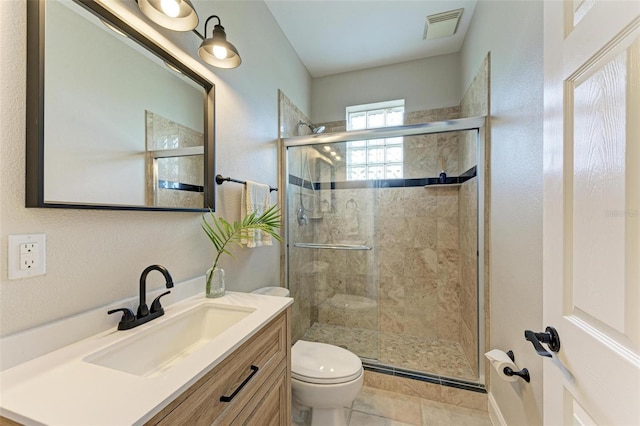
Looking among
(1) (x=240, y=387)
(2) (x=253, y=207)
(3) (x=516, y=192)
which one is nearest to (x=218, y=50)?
(2) (x=253, y=207)

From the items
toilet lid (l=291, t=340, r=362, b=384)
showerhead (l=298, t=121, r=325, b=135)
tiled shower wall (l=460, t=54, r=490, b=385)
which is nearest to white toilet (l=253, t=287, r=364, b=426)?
toilet lid (l=291, t=340, r=362, b=384)

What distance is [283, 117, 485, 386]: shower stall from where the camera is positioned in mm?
2303

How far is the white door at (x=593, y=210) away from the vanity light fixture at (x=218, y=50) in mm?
1239

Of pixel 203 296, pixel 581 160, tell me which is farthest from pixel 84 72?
pixel 581 160

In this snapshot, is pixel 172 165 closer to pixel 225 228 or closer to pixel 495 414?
pixel 225 228

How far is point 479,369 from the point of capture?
5.88 feet

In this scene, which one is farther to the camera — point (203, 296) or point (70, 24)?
point (203, 296)

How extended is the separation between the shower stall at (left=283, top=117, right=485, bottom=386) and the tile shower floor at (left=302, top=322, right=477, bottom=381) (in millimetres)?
12

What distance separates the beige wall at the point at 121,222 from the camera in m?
0.67

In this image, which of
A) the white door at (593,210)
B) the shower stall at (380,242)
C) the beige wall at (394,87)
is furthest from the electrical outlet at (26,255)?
the beige wall at (394,87)

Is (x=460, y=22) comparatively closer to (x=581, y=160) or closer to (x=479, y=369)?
(x=581, y=160)

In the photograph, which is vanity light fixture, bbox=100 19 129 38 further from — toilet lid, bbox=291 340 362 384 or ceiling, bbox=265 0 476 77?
toilet lid, bbox=291 340 362 384

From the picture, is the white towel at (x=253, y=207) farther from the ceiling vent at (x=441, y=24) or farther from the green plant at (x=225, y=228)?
the ceiling vent at (x=441, y=24)

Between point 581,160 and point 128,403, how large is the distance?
1171 mm
